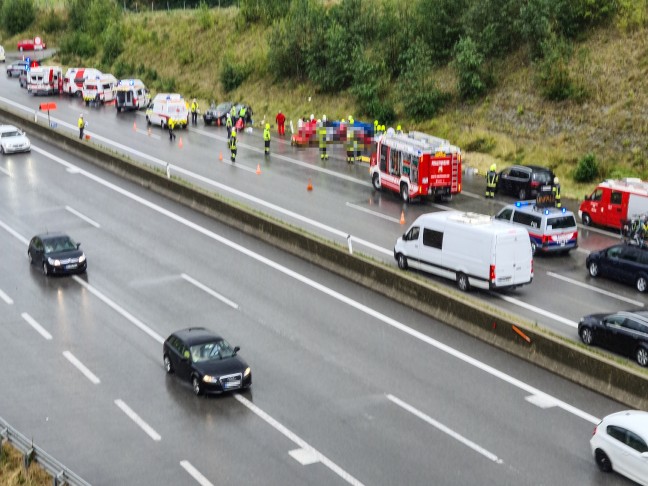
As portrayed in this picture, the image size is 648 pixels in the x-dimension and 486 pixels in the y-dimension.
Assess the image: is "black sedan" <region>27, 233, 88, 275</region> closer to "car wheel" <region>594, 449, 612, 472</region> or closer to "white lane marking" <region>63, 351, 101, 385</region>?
"white lane marking" <region>63, 351, 101, 385</region>

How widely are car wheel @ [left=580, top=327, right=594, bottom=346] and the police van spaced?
8.86m

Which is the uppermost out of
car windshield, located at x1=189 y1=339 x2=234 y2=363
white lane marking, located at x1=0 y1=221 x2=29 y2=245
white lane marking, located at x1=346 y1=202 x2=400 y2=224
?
car windshield, located at x1=189 y1=339 x2=234 y2=363

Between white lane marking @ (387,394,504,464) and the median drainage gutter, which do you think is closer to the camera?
white lane marking @ (387,394,504,464)

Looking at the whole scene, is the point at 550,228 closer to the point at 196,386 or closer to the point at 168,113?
the point at 196,386

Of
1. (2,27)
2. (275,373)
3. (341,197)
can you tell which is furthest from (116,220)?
(2,27)

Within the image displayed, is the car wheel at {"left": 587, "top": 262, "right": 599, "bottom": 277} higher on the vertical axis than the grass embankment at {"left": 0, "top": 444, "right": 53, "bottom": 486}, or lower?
higher

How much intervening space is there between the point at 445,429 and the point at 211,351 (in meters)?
6.45

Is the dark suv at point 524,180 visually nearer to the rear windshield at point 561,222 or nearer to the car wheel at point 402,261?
the rear windshield at point 561,222

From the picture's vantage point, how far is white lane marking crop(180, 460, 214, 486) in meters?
23.2

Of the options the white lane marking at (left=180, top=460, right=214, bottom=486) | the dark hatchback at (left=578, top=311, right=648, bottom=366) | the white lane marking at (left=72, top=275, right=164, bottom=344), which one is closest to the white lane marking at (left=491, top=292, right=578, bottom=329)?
the dark hatchback at (left=578, top=311, right=648, bottom=366)

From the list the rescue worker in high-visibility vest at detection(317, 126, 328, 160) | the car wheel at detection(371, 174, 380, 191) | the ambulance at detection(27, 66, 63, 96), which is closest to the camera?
the car wheel at detection(371, 174, 380, 191)

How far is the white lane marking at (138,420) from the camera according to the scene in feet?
84.2

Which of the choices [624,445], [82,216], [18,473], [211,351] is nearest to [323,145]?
[82,216]

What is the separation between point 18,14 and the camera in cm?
11750
